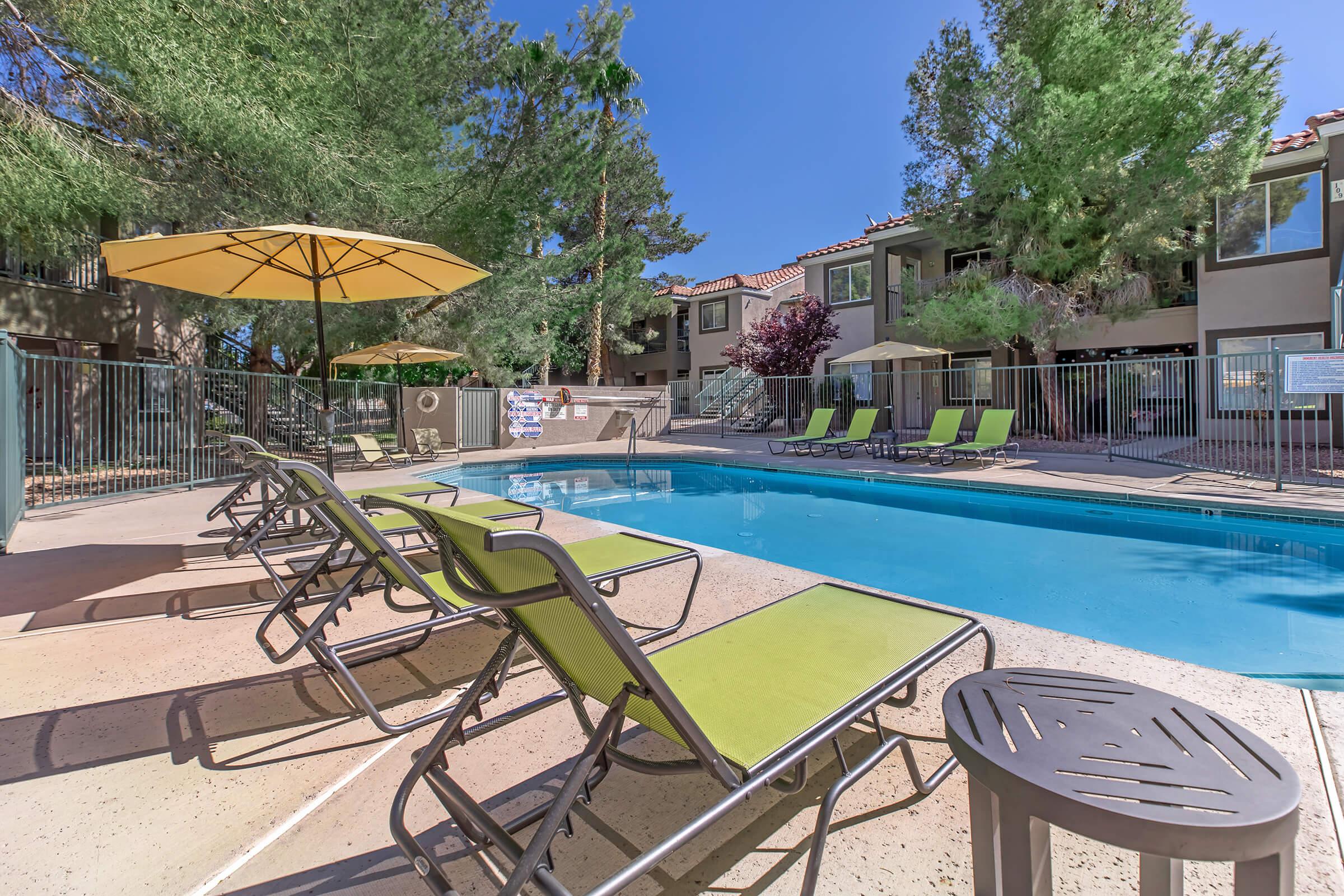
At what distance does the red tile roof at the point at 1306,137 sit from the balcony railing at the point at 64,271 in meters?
20.4

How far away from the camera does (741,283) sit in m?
25.3

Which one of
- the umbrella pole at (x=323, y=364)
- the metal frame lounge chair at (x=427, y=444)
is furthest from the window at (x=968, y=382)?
the umbrella pole at (x=323, y=364)

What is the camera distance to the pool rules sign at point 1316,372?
22.6 feet

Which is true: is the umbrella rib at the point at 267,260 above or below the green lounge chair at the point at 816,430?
above

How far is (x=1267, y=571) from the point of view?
4992mm

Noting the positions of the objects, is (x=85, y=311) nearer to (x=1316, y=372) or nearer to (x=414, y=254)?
(x=414, y=254)

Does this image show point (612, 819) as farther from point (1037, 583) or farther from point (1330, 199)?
point (1330, 199)

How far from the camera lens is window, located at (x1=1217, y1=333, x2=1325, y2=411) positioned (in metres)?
9.12

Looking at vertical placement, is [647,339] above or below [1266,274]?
above

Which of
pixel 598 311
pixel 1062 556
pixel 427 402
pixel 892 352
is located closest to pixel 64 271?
pixel 427 402

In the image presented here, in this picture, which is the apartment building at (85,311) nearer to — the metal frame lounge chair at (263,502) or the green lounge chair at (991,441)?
the metal frame lounge chair at (263,502)

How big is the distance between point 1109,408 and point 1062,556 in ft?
21.3

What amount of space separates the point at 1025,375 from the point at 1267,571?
447 inches

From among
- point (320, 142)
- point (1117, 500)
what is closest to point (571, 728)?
point (1117, 500)
